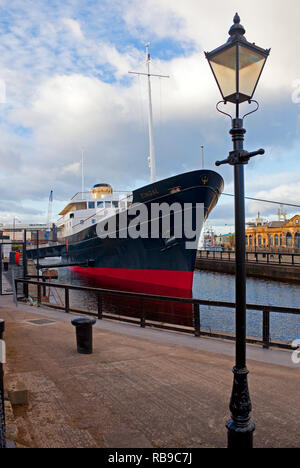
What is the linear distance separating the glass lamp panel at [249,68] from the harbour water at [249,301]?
759cm

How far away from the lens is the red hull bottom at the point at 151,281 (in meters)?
19.6

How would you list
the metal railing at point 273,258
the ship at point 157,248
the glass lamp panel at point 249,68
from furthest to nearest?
the metal railing at point 273,258, the ship at point 157,248, the glass lamp panel at point 249,68

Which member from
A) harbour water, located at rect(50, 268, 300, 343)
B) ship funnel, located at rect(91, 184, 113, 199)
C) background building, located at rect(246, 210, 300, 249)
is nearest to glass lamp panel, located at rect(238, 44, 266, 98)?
harbour water, located at rect(50, 268, 300, 343)

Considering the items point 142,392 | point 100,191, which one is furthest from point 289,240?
point 142,392

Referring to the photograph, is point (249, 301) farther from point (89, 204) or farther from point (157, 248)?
point (89, 204)

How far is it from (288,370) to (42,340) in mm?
4973

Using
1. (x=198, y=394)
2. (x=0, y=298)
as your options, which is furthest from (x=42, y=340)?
(x=0, y=298)

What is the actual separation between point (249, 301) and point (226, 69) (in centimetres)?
1949

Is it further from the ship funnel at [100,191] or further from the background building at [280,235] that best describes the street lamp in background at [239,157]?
the background building at [280,235]

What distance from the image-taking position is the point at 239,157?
3.32m

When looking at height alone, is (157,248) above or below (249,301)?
above

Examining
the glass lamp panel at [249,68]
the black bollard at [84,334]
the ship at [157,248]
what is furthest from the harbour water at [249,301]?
the glass lamp panel at [249,68]

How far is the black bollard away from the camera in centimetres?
644

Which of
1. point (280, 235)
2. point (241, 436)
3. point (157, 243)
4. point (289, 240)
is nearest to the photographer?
point (241, 436)
